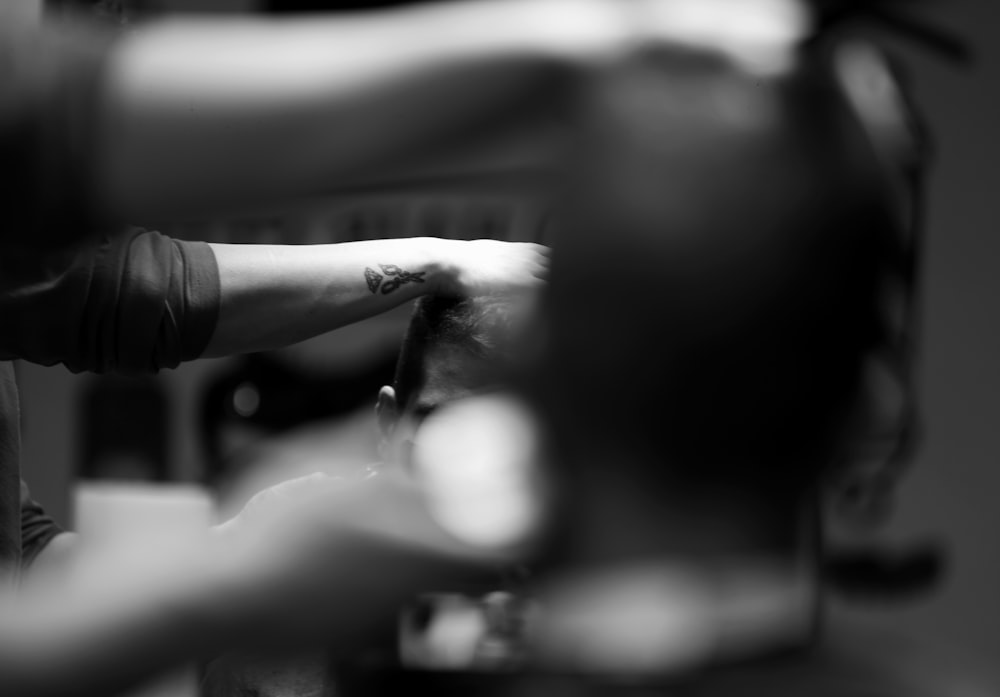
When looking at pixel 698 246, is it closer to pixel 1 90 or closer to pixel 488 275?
pixel 1 90

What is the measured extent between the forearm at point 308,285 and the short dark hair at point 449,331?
0.06m

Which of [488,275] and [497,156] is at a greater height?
[497,156]

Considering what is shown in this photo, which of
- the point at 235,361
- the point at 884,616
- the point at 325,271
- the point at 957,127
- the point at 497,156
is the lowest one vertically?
the point at 235,361

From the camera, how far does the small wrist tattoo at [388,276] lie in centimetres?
108

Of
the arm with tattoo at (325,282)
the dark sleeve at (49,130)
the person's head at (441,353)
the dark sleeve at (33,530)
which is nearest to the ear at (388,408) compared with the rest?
the person's head at (441,353)

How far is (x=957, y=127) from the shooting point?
2.26 m

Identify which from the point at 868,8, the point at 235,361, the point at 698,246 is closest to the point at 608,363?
the point at 698,246

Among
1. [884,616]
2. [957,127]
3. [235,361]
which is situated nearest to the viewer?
[884,616]

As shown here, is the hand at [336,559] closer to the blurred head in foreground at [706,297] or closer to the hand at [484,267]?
the blurred head in foreground at [706,297]

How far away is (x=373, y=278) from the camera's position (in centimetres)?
109

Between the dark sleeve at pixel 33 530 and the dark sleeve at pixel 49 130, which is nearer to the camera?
the dark sleeve at pixel 49 130

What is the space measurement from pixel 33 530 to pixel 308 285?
55 centimetres

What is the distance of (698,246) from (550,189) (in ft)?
0.27

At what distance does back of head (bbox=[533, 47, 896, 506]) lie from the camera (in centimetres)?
53
